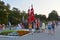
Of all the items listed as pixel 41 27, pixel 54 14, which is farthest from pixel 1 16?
pixel 54 14

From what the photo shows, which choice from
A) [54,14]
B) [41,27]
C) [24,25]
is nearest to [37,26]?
[41,27]

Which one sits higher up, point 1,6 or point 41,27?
point 1,6

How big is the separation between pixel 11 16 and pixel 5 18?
10.3 meters

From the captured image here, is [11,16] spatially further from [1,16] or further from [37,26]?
[37,26]

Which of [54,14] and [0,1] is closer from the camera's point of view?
[0,1]

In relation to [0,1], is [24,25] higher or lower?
lower

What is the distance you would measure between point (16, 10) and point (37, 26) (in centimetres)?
4364

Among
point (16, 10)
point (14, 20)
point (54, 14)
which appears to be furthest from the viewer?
point (54, 14)

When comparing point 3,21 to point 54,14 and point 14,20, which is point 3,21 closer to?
point 14,20

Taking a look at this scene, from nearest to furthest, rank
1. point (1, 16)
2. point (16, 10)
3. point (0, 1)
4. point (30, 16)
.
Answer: point (30, 16) < point (1, 16) < point (0, 1) < point (16, 10)

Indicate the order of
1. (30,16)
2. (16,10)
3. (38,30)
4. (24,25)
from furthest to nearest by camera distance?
(16,10) → (24,25) → (30,16) → (38,30)

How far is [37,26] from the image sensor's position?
102 ft

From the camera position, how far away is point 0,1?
57.4 metres

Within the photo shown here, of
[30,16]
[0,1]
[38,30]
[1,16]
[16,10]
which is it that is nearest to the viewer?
[38,30]
